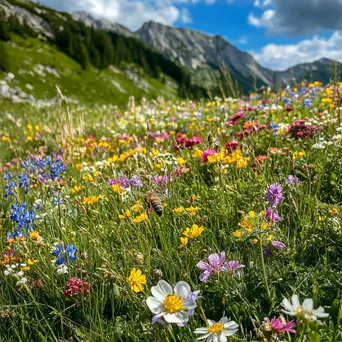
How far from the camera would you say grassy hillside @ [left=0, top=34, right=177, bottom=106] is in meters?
66.1

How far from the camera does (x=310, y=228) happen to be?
240 centimetres

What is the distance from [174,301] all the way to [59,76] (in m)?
78.8

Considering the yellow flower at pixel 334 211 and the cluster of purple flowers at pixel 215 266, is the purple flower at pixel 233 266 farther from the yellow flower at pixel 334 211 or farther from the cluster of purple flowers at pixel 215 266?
the yellow flower at pixel 334 211

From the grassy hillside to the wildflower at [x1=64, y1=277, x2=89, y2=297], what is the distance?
60.7 m

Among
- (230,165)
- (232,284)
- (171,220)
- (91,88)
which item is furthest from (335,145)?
(91,88)

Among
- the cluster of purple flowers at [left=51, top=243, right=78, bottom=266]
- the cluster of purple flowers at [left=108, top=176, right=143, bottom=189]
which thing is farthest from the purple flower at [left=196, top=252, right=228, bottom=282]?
the cluster of purple flowers at [left=108, top=176, right=143, bottom=189]

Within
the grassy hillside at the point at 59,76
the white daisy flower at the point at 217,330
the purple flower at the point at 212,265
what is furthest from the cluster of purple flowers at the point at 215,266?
the grassy hillside at the point at 59,76

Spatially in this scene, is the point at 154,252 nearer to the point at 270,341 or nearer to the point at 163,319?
the point at 163,319

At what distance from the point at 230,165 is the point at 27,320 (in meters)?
2.05

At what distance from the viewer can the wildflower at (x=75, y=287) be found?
2.06 meters

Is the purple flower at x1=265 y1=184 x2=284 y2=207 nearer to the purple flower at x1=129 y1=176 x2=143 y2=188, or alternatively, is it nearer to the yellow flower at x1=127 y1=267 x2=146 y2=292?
the yellow flower at x1=127 y1=267 x2=146 y2=292

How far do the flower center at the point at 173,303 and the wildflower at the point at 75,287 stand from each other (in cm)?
80

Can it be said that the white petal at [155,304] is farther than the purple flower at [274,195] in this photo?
No

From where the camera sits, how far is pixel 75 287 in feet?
6.82
